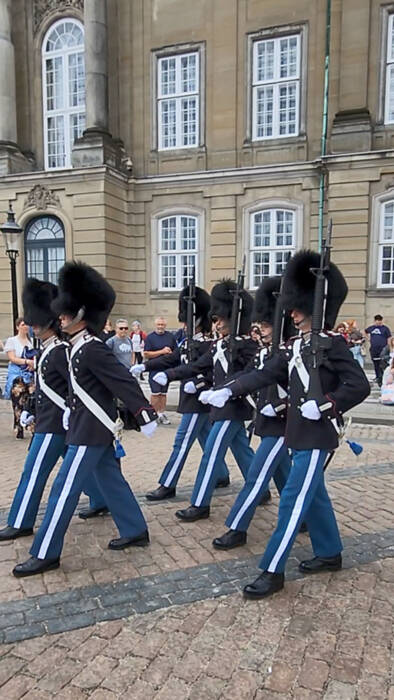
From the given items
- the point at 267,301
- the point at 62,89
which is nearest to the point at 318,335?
the point at 267,301

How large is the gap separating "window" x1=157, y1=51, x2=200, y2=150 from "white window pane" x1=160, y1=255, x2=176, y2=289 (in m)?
3.62

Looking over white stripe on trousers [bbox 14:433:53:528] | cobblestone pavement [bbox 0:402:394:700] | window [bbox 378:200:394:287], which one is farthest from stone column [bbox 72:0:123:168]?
cobblestone pavement [bbox 0:402:394:700]

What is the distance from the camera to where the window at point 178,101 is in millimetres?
17656

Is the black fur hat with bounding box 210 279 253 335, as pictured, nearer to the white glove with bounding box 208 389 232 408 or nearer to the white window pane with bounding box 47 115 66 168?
the white glove with bounding box 208 389 232 408

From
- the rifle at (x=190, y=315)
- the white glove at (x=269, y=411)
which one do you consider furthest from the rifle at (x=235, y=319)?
the rifle at (x=190, y=315)

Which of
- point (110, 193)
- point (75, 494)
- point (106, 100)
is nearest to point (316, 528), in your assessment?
point (75, 494)

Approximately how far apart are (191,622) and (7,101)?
19.3 m

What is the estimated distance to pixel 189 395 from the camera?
16.7ft

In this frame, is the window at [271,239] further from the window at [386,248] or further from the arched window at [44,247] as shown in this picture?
the arched window at [44,247]

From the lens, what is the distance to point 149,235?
60.6 feet

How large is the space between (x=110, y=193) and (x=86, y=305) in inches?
566

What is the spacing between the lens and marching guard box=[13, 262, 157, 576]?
11.9 ft

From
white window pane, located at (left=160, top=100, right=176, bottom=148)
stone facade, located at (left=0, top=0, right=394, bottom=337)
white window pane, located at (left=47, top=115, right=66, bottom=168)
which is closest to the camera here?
stone facade, located at (left=0, top=0, right=394, bottom=337)

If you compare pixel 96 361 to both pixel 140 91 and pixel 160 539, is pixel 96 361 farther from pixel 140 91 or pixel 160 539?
pixel 140 91
